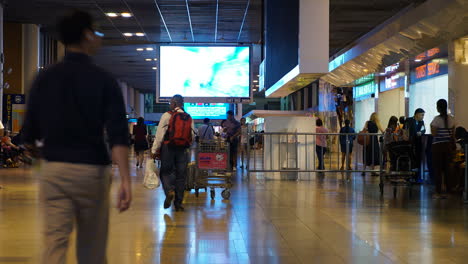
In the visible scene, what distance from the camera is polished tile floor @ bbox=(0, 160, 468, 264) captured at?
5.38 meters

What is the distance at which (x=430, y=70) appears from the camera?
16328mm

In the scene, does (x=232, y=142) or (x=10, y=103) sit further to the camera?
(x=10, y=103)

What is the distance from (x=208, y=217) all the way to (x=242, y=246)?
2.05 metres

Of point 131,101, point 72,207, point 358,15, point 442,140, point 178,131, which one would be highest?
point 358,15

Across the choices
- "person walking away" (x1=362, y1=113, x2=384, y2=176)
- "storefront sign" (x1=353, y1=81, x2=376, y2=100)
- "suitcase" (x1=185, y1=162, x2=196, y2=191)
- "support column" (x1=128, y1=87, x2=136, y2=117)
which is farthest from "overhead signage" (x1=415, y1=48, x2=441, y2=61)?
"support column" (x1=128, y1=87, x2=136, y2=117)

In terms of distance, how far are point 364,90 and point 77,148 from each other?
22740 mm

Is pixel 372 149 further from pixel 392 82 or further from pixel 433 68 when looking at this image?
pixel 392 82

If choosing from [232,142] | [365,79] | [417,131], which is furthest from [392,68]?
[417,131]

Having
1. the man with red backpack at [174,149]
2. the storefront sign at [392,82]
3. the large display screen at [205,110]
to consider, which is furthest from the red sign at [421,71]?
the man with red backpack at [174,149]

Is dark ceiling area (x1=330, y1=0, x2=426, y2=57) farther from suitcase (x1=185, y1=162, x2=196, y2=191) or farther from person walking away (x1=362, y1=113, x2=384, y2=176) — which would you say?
suitcase (x1=185, y1=162, x2=196, y2=191)

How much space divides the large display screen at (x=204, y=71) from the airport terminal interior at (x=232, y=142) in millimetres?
44

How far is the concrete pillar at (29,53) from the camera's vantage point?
811 inches

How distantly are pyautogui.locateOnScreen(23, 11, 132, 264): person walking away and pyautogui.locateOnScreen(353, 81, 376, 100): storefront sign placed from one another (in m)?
20.8

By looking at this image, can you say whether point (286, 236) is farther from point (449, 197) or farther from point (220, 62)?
point (220, 62)
